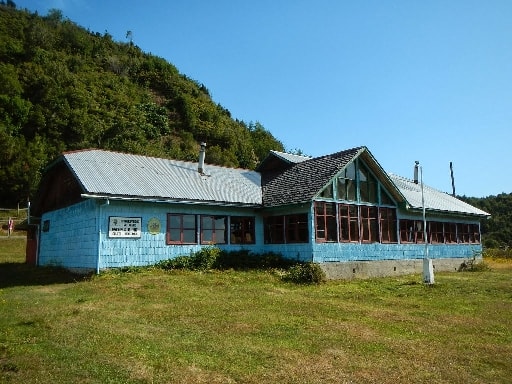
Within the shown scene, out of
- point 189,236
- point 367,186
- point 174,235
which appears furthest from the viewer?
point 367,186

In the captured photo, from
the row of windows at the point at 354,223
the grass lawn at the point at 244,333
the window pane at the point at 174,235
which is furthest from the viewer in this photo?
the row of windows at the point at 354,223

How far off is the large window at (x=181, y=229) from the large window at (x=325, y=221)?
20.4ft

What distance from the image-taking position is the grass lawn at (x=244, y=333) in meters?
6.76

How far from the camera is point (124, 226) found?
1859cm

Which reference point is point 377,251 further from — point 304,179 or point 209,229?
point 209,229

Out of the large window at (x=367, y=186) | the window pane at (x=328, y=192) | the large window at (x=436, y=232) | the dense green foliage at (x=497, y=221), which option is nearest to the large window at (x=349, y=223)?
the window pane at (x=328, y=192)

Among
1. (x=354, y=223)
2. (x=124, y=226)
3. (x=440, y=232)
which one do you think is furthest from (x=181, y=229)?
(x=440, y=232)

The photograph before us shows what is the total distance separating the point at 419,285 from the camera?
1908cm

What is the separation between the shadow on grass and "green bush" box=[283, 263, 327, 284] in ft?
28.7

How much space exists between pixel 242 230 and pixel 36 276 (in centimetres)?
1029

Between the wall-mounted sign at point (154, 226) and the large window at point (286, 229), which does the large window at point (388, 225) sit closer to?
the large window at point (286, 229)

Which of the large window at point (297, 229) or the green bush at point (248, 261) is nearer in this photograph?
the green bush at point (248, 261)

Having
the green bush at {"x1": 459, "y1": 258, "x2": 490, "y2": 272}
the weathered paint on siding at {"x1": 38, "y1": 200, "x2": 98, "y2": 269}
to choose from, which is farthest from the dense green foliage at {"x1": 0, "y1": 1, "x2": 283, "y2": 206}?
the green bush at {"x1": 459, "y1": 258, "x2": 490, "y2": 272}

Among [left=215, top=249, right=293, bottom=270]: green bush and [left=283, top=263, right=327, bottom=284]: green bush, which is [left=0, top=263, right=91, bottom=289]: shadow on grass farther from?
[left=283, top=263, right=327, bottom=284]: green bush
